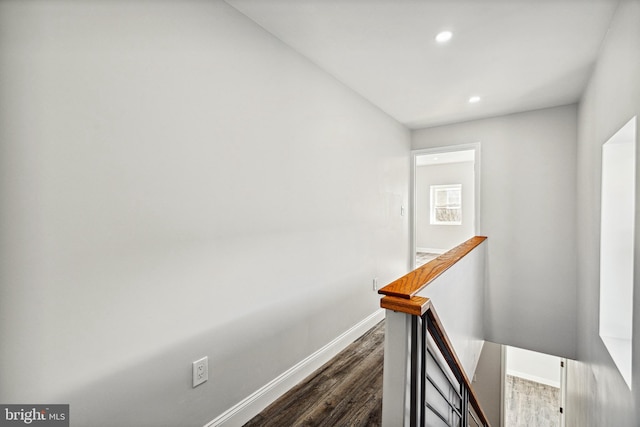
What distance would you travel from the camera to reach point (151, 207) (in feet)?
4.50

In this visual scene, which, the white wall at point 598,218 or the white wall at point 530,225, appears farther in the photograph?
the white wall at point 530,225

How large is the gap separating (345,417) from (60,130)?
2.17 m

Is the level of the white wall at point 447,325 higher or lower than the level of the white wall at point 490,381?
higher

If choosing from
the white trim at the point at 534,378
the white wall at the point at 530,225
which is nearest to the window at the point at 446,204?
the white trim at the point at 534,378

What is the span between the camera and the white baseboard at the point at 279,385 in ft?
5.76

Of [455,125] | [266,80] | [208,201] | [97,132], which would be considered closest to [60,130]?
[97,132]

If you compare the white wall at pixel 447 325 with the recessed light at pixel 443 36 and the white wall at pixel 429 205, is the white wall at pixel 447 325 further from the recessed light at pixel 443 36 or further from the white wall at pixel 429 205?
the white wall at pixel 429 205

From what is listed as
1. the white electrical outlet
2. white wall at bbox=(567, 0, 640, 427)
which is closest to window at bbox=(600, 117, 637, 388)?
white wall at bbox=(567, 0, 640, 427)

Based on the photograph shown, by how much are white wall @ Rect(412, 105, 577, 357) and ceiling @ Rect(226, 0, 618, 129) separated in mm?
505

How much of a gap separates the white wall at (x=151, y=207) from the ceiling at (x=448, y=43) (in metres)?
0.27

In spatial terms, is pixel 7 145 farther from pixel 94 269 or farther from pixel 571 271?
pixel 571 271

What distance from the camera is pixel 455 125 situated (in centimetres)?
414

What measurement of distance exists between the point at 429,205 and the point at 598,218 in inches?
243

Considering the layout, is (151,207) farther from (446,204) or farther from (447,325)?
(446,204)
